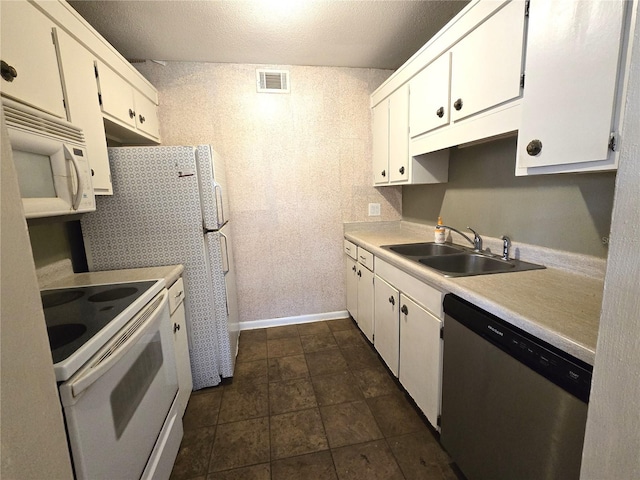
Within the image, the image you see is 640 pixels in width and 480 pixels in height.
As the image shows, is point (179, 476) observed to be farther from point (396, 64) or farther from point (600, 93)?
point (396, 64)

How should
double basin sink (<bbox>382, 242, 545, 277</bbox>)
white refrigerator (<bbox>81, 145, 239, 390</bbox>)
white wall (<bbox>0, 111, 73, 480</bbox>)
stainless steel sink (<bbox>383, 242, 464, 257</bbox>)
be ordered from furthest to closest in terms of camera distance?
stainless steel sink (<bbox>383, 242, 464, 257</bbox>) < white refrigerator (<bbox>81, 145, 239, 390</bbox>) < double basin sink (<bbox>382, 242, 545, 277</bbox>) < white wall (<bbox>0, 111, 73, 480</bbox>)

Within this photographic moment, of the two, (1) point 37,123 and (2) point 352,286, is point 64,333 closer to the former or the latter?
(1) point 37,123

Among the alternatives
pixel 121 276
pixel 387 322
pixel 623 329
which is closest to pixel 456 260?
pixel 387 322

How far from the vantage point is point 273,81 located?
260 cm

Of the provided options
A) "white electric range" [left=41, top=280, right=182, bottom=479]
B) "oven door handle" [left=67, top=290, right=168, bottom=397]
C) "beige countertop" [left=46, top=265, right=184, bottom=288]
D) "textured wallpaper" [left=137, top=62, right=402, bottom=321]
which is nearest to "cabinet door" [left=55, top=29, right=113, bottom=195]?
"beige countertop" [left=46, top=265, right=184, bottom=288]

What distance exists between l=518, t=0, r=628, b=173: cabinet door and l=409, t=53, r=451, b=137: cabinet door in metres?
0.55

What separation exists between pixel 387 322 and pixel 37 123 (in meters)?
2.02

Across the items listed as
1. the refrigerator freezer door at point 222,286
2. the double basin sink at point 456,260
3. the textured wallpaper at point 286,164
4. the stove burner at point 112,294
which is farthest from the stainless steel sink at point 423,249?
the stove burner at point 112,294

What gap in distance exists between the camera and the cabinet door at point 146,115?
83.1 inches

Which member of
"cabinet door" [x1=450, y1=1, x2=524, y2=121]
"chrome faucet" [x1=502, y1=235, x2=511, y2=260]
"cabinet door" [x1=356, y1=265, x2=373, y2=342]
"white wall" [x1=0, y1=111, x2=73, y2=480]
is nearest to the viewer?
"white wall" [x1=0, y1=111, x2=73, y2=480]

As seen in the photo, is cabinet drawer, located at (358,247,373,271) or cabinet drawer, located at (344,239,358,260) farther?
cabinet drawer, located at (344,239,358,260)

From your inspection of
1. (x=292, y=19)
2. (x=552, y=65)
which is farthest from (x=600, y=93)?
(x=292, y=19)

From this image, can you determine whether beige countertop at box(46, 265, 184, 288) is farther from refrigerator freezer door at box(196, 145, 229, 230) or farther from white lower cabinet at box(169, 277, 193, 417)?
refrigerator freezer door at box(196, 145, 229, 230)

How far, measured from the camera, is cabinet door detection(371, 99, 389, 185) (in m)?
2.49
